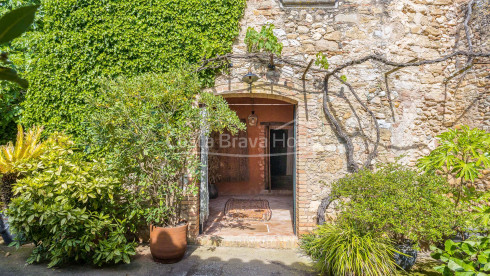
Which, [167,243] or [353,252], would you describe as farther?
[167,243]

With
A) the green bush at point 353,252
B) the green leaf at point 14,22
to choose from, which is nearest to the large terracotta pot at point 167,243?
the green bush at point 353,252

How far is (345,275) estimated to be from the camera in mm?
2922

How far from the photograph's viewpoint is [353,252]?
2.96m

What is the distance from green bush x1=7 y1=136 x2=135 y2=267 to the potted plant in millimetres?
323

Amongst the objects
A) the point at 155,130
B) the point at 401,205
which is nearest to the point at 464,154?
the point at 401,205

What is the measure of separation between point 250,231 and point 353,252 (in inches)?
76.6

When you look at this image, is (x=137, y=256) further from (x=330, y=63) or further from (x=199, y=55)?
(x=330, y=63)

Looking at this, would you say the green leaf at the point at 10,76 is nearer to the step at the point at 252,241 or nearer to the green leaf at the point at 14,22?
the green leaf at the point at 14,22

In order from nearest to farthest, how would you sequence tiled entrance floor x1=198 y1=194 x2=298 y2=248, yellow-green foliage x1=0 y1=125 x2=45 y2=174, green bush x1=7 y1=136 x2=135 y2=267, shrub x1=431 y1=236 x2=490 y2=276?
shrub x1=431 y1=236 x2=490 y2=276
green bush x1=7 y1=136 x2=135 y2=267
yellow-green foliage x1=0 y1=125 x2=45 y2=174
tiled entrance floor x1=198 y1=194 x2=298 y2=248

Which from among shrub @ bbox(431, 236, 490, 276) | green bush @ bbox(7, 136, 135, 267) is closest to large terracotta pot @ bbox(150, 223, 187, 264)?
green bush @ bbox(7, 136, 135, 267)

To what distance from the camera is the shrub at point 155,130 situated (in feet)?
11.1

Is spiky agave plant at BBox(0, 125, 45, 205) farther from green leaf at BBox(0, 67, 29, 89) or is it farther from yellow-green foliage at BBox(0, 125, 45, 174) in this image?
green leaf at BBox(0, 67, 29, 89)

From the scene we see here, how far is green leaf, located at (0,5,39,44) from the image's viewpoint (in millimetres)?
596

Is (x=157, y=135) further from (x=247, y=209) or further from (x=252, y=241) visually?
(x=247, y=209)
